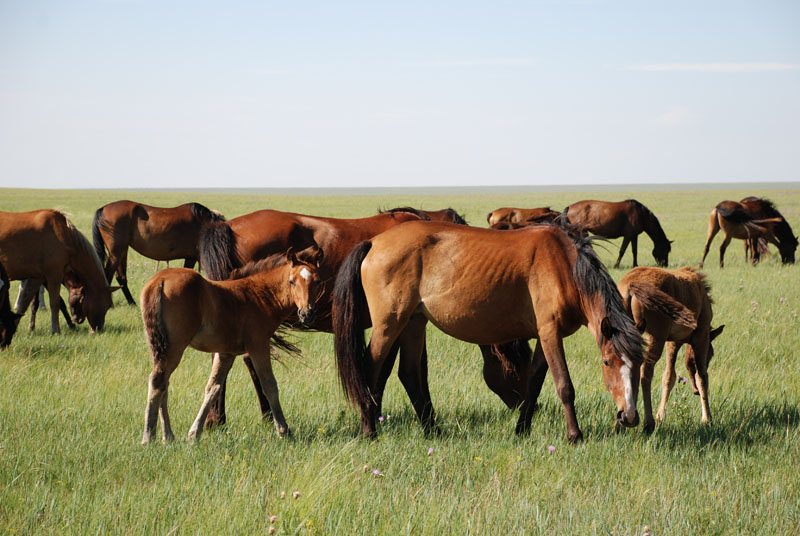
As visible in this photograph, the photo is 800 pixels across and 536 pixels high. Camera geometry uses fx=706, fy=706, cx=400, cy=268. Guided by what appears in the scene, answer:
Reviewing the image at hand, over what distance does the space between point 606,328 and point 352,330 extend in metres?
1.98

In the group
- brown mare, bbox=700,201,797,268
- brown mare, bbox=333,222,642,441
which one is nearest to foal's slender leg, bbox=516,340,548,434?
brown mare, bbox=333,222,642,441

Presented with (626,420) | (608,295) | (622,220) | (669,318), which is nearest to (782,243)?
(622,220)

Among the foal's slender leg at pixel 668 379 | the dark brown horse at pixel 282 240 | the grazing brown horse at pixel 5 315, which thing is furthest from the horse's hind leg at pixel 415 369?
the grazing brown horse at pixel 5 315

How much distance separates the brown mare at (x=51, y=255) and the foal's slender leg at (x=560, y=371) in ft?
25.2

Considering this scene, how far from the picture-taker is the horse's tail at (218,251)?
6590mm

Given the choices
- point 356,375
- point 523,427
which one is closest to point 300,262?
point 356,375

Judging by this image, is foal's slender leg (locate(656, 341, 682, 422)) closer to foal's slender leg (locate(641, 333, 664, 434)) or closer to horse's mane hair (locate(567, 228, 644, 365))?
foal's slender leg (locate(641, 333, 664, 434))

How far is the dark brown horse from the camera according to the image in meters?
6.60

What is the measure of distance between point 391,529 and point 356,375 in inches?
75.3

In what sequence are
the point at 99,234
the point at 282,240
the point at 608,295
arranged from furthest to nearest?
the point at 99,234 < the point at 282,240 < the point at 608,295

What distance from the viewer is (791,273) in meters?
17.4

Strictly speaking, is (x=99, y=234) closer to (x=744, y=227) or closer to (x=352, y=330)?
(x=352, y=330)

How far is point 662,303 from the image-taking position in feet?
17.4

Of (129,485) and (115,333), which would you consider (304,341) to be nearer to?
(115,333)
